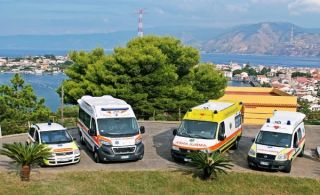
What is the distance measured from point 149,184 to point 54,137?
15.6 feet

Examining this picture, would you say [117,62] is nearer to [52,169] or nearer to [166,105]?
[166,105]

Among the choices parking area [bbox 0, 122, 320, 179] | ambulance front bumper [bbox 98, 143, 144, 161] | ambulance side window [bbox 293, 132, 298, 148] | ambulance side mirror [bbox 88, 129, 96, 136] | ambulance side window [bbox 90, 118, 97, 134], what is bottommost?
parking area [bbox 0, 122, 320, 179]

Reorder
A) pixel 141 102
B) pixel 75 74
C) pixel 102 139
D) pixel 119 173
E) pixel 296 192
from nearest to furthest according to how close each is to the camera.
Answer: pixel 296 192
pixel 119 173
pixel 102 139
pixel 141 102
pixel 75 74

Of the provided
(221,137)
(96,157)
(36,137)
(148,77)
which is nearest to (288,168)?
(221,137)

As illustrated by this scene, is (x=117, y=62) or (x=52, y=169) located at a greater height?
(x=117, y=62)

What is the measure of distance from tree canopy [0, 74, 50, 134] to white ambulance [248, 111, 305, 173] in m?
17.5

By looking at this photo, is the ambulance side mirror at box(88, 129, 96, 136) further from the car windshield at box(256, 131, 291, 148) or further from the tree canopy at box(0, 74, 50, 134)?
the tree canopy at box(0, 74, 50, 134)

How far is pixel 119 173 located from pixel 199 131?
12.1ft

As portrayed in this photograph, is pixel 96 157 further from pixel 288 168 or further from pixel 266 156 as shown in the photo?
pixel 288 168

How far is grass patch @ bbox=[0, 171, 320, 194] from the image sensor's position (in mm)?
13938

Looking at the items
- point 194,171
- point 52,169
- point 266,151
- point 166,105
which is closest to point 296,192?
point 266,151

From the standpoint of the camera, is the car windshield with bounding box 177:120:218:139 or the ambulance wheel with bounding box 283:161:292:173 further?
the car windshield with bounding box 177:120:218:139

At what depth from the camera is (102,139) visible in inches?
664

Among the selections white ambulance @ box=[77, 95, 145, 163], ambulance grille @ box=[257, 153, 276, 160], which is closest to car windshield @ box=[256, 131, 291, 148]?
ambulance grille @ box=[257, 153, 276, 160]
